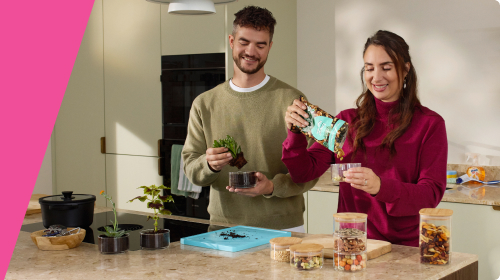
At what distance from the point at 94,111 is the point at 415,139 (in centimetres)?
334

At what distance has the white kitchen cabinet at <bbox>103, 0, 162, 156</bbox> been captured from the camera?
13.1 feet

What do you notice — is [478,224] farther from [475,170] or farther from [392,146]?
[392,146]

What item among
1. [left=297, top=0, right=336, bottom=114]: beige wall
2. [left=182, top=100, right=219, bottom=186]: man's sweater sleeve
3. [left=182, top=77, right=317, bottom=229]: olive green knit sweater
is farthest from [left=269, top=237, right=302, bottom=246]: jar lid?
[left=297, top=0, right=336, bottom=114]: beige wall

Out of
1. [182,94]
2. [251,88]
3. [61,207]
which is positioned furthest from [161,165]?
[61,207]

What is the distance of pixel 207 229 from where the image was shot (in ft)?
6.31

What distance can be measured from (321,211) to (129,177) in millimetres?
1748

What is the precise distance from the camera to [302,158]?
188 centimetres

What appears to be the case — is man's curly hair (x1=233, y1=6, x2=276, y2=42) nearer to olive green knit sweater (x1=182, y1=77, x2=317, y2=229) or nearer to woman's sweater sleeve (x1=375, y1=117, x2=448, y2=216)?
olive green knit sweater (x1=182, y1=77, x2=317, y2=229)

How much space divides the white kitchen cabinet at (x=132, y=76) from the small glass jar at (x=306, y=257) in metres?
2.76

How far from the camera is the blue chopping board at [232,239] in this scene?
1.61 m

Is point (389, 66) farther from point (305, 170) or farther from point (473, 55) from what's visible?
point (473, 55)

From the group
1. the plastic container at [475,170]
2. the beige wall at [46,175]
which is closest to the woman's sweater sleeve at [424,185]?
the plastic container at [475,170]

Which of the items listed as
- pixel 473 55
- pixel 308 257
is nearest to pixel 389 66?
pixel 308 257

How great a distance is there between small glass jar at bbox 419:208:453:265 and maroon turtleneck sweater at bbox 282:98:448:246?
0.22m
